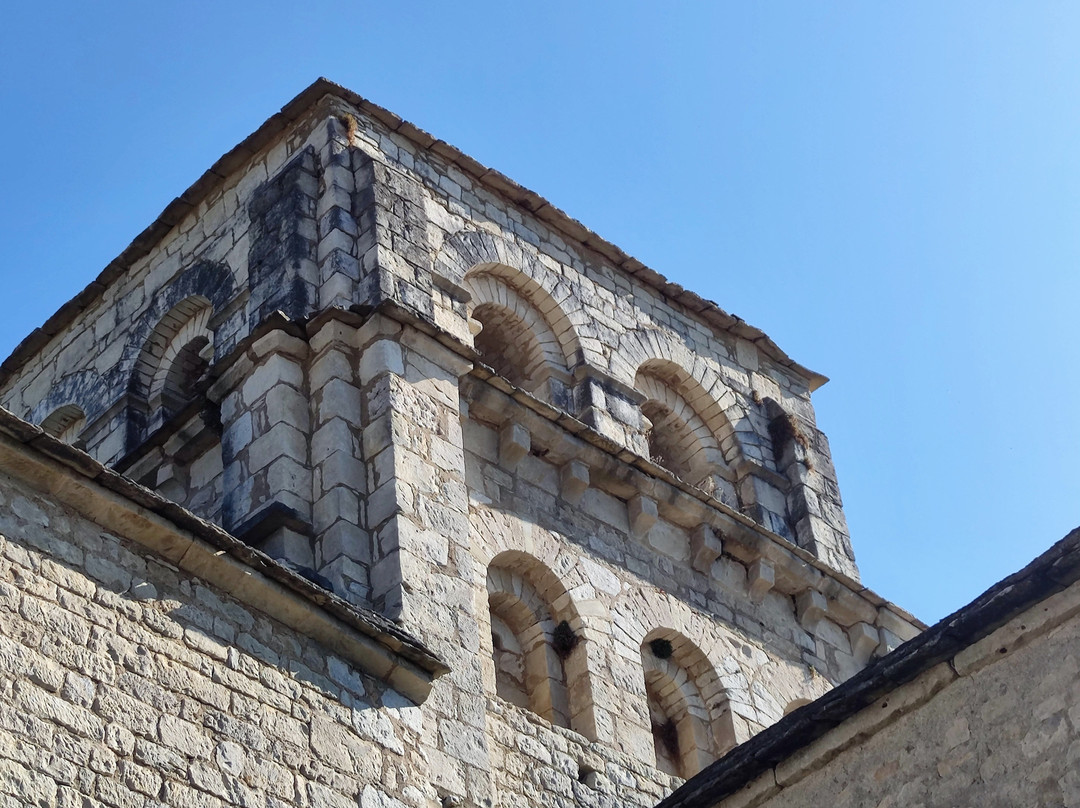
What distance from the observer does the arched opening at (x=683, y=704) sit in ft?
41.9

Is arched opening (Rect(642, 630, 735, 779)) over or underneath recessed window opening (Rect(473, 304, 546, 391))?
underneath

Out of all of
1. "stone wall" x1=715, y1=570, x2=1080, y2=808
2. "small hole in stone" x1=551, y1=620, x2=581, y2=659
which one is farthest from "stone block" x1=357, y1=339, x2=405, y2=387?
"stone wall" x1=715, y1=570, x2=1080, y2=808

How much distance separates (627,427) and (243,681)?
560 centimetres

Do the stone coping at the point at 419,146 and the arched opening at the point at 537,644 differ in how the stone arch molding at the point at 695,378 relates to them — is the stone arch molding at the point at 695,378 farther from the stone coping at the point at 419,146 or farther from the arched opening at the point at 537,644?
the arched opening at the point at 537,644

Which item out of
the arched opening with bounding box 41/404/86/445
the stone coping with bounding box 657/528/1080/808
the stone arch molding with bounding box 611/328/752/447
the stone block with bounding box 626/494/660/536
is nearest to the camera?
the stone coping with bounding box 657/528/1080/808

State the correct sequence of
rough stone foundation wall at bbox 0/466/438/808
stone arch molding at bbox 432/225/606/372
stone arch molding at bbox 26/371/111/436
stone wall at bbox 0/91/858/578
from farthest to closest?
stone arch molding at bbox 26/371/111/436, stone arch molding at bbox 432/225/606/372, stone wall at bbox 0/91/858/578, rough stone foundation wall at bbox 0/466/438/808

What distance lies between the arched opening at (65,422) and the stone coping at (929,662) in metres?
7.57

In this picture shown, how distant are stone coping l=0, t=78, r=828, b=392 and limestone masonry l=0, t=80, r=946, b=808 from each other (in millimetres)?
25

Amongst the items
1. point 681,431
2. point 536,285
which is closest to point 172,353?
point 536,285

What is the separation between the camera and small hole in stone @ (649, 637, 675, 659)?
13.1 metres

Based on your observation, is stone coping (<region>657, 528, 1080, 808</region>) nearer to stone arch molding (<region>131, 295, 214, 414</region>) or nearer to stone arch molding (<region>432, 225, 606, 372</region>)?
stone arch molding (<region>432, 225, 606, 372</region>)

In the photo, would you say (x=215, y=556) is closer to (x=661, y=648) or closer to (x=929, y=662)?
(x=929, y=662)

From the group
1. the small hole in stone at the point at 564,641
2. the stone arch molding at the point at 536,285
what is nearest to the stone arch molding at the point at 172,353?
the stone arch molding at the point at 536,285

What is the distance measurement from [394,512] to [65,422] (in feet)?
16.2
